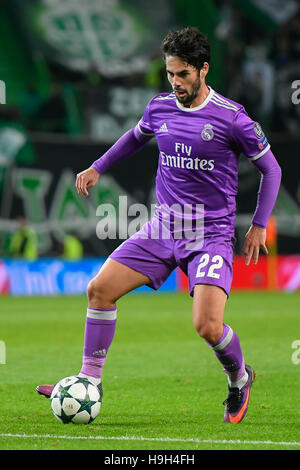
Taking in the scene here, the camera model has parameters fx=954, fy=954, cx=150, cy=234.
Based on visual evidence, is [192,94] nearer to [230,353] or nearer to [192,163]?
[192,163]

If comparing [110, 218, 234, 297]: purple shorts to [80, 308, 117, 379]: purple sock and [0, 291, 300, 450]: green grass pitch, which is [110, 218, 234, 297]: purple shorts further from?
[0, 291, 300, 450]: green grass pitch

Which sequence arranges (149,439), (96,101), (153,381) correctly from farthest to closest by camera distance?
(96,101), (153,381), (149,439)

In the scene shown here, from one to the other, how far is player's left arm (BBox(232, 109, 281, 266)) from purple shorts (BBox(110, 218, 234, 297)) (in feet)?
0.57

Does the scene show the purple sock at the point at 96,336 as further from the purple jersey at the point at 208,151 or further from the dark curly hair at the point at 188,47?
the dark curly hair at the point at 188,47

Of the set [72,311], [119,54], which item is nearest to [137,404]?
[72,311]

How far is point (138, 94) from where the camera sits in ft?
87.9

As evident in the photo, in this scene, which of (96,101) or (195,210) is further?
(96,101)

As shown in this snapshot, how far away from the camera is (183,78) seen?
248 inches

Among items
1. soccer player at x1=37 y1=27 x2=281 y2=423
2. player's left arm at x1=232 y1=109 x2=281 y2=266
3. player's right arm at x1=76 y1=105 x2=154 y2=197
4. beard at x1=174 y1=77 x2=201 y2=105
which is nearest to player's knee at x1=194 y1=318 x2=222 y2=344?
soccer player at x1=37 y1=27 x2=281 y2=423

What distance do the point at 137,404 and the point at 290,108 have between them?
2121cm

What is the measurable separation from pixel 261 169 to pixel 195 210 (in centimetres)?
52

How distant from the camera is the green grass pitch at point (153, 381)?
18.4ft

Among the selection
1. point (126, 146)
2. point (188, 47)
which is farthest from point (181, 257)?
Result: point (188, 47)
